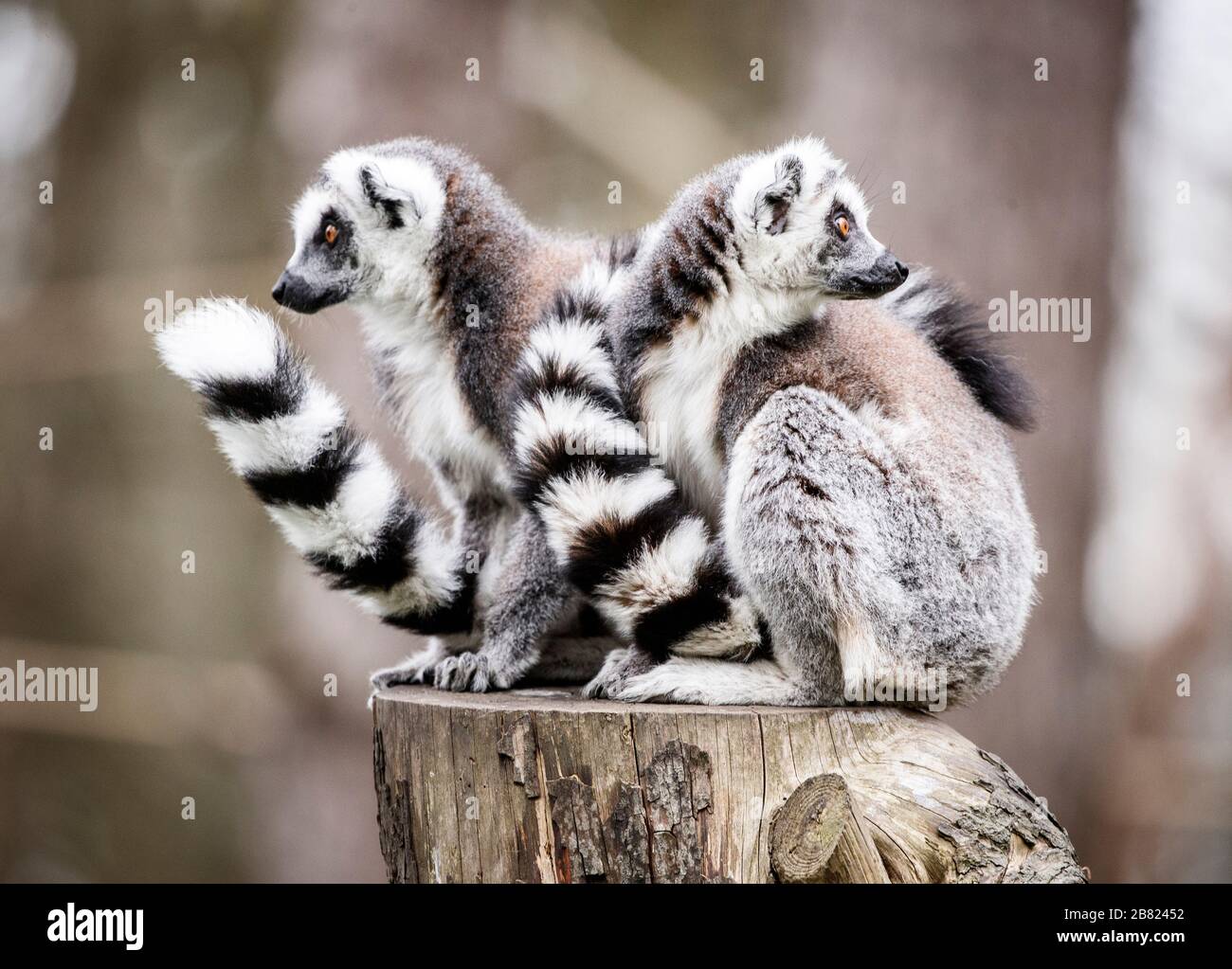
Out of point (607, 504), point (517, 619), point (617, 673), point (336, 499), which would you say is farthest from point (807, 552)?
point (336, 499)

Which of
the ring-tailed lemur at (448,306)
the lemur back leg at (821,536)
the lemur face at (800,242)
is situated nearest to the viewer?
the lemur back leg at (821,536)

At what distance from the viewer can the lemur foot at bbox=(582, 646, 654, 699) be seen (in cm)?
320

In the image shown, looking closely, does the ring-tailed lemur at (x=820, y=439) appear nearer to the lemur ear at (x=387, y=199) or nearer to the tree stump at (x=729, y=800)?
the tree stump at (x=729, y=800)

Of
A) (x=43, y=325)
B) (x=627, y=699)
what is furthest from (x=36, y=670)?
(x=627, y=699)

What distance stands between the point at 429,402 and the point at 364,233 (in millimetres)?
631

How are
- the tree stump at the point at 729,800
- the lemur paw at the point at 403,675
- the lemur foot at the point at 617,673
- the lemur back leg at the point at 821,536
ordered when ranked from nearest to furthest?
1. the tree stump at the point at 729,800
2. the lemur back leg at the point at 821,536
3. the lemur foot at the point at 617,673
4. the lemur paw at the point at 403,675

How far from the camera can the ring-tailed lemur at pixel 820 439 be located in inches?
121

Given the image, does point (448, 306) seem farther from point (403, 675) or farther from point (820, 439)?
point (820, 439)

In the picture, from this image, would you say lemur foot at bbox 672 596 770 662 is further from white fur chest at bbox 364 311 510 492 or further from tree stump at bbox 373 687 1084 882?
white fur chest at bbox 364 311 510 492

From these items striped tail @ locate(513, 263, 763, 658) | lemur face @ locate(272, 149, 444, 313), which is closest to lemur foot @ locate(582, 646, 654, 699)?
striped tail @ locate(513, 263, 763, 658)

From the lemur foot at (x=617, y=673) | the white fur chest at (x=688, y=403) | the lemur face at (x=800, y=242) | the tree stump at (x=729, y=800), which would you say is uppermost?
the lemur face at (x=800, y=242)

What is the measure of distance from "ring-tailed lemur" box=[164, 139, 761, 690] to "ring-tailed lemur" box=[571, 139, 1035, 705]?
0.45 m

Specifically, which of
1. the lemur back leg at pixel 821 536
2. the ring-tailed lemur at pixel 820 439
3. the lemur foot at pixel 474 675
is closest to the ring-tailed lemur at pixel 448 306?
the lemur foot at pixel 474 675

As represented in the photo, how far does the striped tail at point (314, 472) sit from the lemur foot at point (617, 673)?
70 centimetres
